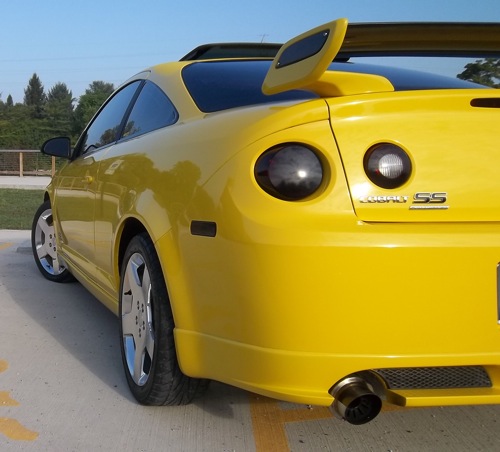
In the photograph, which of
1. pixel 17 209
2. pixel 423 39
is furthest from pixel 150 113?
pixel 17 209

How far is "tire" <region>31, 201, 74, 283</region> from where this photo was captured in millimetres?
4875

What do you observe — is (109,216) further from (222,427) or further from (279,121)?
(279,121)

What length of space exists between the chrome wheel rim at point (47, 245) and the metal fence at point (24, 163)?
18.4 metres

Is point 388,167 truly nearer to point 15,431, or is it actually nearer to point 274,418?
point 274,418

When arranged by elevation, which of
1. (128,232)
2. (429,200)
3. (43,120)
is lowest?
(43,120)

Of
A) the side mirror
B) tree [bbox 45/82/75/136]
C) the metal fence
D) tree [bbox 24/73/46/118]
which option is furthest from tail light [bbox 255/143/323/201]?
tree [bbox 24/73/46/118]

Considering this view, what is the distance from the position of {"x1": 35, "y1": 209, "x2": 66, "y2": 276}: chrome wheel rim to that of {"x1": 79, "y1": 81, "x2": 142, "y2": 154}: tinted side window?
875 mm

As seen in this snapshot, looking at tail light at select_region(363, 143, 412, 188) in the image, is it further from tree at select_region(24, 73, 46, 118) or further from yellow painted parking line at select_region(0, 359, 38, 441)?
tree at select_region(24, 73, 46, 118)

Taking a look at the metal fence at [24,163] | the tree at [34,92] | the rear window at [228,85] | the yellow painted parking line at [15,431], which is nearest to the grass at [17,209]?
the rear window at [228,85]

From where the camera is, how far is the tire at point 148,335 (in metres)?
2.43

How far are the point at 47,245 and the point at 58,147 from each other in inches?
35.6

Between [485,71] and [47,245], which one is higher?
[485,71]

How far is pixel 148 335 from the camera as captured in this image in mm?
2582

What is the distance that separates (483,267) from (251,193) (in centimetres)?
75
